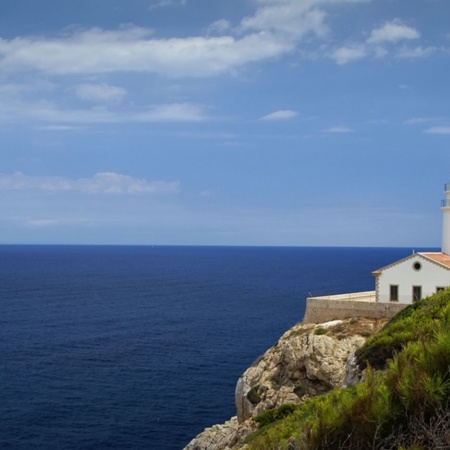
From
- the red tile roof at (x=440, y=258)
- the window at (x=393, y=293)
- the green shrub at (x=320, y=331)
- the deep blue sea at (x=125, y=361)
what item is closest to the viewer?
the green shrub at (x=320, y=331)

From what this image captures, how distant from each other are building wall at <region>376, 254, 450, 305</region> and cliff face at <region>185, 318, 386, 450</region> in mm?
2907

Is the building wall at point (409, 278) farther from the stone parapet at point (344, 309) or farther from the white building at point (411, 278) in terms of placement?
the stone parapet at point (344, 309)

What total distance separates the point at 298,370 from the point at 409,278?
10779 millimetres

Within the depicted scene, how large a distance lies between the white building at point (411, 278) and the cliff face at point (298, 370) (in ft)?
9.44

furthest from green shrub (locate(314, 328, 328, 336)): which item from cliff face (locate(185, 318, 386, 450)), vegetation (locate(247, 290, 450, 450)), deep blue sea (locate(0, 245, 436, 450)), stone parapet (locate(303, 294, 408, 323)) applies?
vegetation (locate(247, 290, 450, 450))

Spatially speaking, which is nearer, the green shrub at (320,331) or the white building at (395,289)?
the green shrub at (320,331)

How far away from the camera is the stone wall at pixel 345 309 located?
3856 centimetres

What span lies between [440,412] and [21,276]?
164954 mm

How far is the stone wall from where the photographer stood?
127ft

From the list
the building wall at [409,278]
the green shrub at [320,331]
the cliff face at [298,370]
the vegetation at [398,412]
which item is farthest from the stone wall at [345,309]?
the vegetation at [398,412]

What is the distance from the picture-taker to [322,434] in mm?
9516

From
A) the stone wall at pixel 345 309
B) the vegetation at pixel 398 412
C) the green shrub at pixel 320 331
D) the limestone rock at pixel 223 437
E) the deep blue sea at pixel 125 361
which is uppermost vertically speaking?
the vegetation at pixel 398 412

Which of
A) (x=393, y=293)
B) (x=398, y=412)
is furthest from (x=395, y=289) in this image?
(x=398, y=412)

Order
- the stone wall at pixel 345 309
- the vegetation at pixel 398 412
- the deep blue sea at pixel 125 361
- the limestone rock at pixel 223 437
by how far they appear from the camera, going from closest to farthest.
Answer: the vegetation at pixel 398 412 < the limestone rock at pixel 223 437 < the stone wall at pixel 345 309 < the deep blue sea at pixel 125 361
